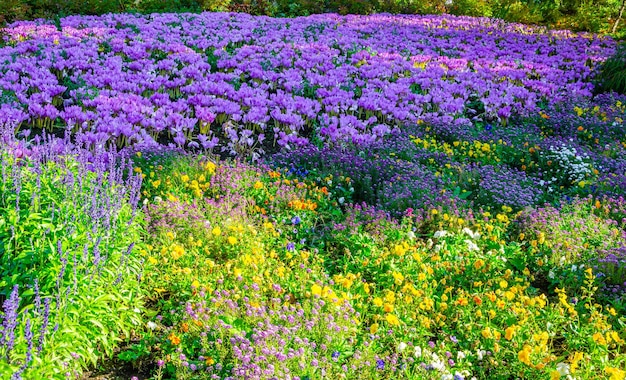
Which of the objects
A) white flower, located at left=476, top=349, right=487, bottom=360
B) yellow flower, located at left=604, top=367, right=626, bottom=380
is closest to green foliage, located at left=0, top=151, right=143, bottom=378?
white flower, located at left=476, top=349, right=487, bottom=360

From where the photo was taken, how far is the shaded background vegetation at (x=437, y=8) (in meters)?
16.4

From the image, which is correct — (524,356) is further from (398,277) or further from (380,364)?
(398,277)

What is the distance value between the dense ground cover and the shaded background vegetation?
6133mm

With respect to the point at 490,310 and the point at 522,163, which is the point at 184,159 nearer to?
the point at 490,310

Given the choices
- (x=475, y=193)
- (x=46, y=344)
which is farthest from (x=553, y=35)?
(x=46, y=344)

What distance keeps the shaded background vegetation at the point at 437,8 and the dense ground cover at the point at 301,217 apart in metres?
6.13

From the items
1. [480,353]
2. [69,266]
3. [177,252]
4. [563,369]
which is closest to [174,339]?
[69,266]

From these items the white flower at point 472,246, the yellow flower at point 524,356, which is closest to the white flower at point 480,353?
the yellow flower at point 524,356

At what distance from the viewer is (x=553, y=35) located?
15828 mm

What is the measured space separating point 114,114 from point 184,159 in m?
1.66

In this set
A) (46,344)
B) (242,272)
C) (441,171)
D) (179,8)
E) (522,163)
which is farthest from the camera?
(179,8)

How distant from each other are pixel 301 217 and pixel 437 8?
16497mm

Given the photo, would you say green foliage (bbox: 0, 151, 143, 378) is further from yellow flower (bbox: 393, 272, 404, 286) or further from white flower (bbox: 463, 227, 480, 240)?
white flower (bbox: 463, 227, 480, 240)

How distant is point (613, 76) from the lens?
10.8 m
